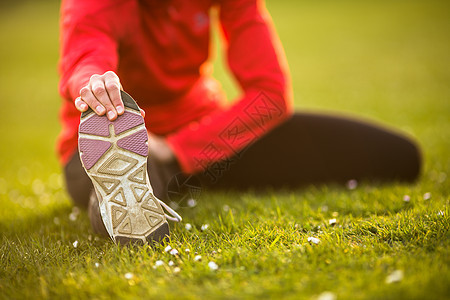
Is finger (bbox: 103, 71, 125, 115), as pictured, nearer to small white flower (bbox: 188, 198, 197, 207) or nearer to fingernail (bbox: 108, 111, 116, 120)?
fingernail (bbox: 108, 111, 116, 120)

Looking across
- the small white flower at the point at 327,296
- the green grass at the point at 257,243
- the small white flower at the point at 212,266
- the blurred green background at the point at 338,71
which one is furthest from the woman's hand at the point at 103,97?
the blurred green background at the point at 338,71

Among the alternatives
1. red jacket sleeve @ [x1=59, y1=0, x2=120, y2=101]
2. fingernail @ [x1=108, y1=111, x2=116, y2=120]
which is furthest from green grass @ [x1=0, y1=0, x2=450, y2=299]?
red jacket sleeve @ [x1=59, y1=0, x2=120, y2=101]

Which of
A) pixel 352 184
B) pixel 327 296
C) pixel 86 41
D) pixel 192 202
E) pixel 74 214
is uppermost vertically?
pixel 86 41

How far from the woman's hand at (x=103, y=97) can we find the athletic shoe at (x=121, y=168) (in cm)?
4

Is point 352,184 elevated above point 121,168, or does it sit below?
below

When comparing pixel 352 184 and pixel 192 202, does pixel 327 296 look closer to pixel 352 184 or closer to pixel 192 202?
pixel 192 202

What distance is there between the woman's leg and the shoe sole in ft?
4.28

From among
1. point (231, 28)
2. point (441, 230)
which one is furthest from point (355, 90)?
point (441, 230)

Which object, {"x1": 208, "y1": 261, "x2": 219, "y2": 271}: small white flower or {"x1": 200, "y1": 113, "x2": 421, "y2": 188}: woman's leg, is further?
{"x1": 200, "y1": 113, "x2": 421, "y2": 188}: woman's leg

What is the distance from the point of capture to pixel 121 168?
6.52 feet

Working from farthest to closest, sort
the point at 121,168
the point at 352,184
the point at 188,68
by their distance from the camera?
1. the point at 352,184
2. the point at 188,68
3. the point at 121,168

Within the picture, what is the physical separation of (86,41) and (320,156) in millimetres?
2116

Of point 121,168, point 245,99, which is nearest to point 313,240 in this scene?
point 121,168

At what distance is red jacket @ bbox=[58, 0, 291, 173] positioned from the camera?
270 cm
